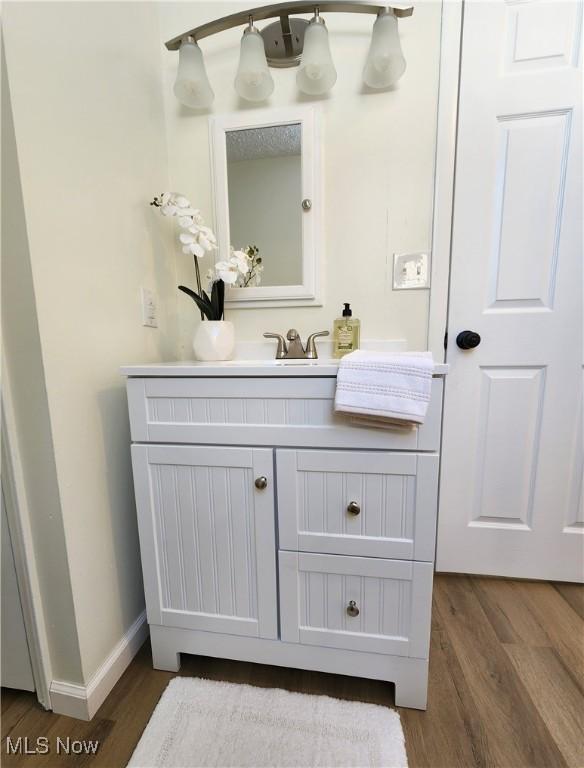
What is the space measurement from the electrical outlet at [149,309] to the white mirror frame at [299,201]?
0.25 meters

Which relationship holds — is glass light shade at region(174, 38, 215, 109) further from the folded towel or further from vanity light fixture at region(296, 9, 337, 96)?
the folded towel

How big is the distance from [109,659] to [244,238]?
1.32 metres

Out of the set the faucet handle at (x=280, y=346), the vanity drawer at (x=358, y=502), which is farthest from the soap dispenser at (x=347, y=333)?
the vanity drawer at (x=358, y=502)

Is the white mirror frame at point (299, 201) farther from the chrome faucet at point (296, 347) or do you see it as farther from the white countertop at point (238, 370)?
the white countertop at point (238, 370)

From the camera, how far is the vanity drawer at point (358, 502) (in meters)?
0.73

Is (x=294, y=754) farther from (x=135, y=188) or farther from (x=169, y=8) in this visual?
(x=169, y=8)

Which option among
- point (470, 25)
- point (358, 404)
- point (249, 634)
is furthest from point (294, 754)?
point (470, 25)

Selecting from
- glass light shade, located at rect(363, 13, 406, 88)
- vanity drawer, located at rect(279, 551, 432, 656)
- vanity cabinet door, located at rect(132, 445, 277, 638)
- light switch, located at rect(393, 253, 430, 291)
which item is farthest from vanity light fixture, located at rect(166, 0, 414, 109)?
vanity drawer, located at rect(279, 551, 432, 656)

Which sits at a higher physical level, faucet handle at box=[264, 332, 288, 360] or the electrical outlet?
the electrical outlet

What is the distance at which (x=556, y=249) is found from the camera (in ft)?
3.65

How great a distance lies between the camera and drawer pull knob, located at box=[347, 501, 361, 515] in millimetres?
754

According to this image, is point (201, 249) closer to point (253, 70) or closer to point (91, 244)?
point (91, 244)

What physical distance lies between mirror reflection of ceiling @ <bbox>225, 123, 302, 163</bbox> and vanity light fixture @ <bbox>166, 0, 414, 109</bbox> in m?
0.09

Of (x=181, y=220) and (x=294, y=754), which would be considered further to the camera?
(x=181, y=220)
